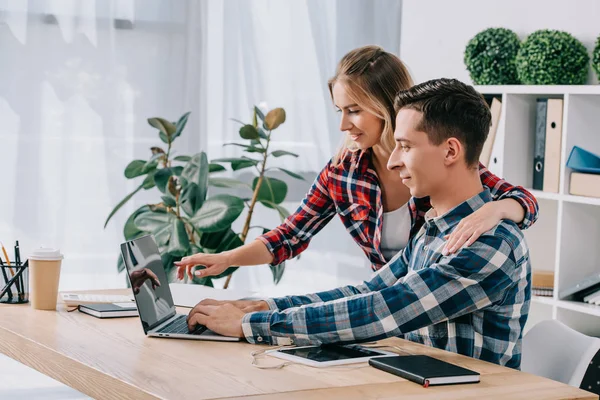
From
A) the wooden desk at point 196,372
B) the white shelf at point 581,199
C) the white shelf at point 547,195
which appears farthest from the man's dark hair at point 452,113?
the white shelf at point 547,195

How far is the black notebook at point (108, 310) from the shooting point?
1.98 m

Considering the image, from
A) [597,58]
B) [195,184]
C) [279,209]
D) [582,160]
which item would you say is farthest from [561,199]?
[195,184]

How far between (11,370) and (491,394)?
2.74m

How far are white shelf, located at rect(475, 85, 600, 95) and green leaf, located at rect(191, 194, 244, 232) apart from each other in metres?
1.03

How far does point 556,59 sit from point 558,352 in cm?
150

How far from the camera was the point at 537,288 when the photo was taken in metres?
3.19

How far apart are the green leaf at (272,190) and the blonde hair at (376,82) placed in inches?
51.1

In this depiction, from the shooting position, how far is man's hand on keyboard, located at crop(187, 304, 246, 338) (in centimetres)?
179

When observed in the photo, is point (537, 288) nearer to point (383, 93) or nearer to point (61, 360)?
point (383, 93)

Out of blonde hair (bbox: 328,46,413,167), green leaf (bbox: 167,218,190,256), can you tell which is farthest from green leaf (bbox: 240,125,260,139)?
blonde hair (bbox: 328,46,413,167)

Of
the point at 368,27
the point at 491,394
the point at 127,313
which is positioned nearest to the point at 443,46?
the point at 368,27

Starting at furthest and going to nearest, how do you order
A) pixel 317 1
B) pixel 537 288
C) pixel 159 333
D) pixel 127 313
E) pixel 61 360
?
pixel 317 1 → pixel 537 288 → pixel 127 313 → pixel 159 333 → pixel 61 360

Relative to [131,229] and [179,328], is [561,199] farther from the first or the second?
[179,328]

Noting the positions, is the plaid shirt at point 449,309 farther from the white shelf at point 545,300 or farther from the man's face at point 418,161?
the white shelf at point 545,300
